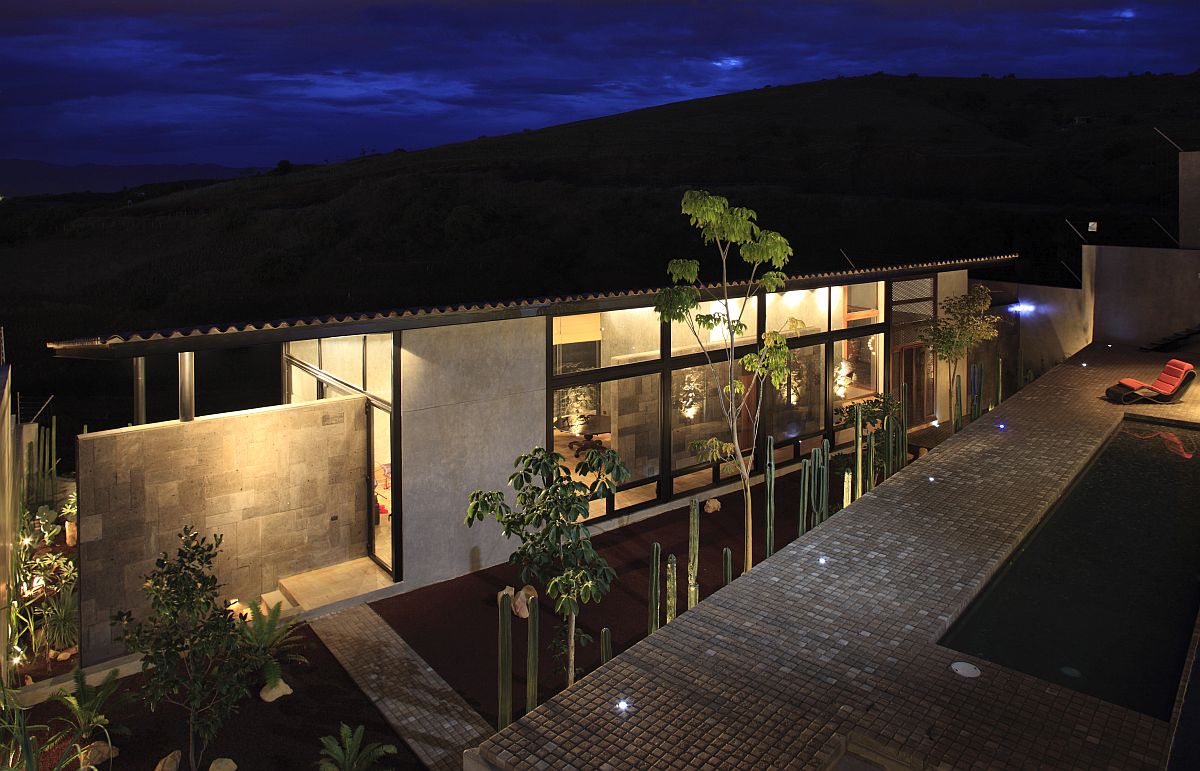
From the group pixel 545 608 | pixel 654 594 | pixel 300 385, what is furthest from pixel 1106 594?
pixel 300 385

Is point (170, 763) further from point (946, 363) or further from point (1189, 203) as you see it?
point (1189, 203)

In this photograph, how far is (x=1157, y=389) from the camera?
14039 mm

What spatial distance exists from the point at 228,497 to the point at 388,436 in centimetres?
166

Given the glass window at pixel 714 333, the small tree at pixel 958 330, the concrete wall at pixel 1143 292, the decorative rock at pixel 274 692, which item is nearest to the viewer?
the decorative rock at pixel 274 692

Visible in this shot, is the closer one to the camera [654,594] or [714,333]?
[654,594]

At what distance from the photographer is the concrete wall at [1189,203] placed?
19844mm

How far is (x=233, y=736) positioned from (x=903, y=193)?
48.2 metres

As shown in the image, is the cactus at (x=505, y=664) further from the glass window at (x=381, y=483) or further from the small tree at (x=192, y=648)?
the glass window at (x=381, y=483)

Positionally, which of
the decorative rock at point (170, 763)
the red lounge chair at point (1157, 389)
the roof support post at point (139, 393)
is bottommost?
the decorative rock at point (170, 763)

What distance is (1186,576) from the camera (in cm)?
800

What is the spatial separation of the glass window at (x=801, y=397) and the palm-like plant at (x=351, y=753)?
337 inches

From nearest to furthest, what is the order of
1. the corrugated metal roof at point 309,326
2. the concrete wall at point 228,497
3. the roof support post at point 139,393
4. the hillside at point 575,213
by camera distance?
the corrugated metal roof at point 309,326 → the concrete wall at point 228,497 → the roof support post at point 139,393 → the hillside at point 575,213

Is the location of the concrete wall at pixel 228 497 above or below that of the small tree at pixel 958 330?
below

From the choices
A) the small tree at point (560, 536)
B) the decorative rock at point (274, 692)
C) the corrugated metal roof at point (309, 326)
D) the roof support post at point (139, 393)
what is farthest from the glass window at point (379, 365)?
the decorative rock at point (274, 692)
